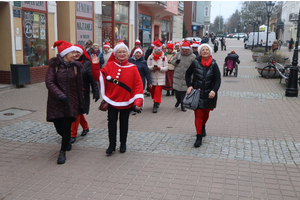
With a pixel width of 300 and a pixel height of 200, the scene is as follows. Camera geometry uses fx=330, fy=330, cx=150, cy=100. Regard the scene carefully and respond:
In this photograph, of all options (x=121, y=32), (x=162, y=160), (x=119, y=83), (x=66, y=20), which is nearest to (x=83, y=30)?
(x=66, y=20)

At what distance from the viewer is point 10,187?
13.4 feet

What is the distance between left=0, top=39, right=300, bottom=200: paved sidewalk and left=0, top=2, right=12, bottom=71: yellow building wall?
153 inches

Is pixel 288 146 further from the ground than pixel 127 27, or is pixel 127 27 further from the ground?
pixel 127 27

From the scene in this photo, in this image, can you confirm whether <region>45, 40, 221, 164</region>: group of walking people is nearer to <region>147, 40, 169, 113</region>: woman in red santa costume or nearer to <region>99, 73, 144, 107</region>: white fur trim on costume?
<region>99, 73, 144, 107</region>: white fur trim on costume

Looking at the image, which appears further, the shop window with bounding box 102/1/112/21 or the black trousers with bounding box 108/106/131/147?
the shop window with bounding box 102/1/112/21

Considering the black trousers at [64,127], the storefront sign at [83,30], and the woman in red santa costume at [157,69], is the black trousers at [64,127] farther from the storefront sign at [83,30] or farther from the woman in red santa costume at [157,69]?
the storefront sign at [83,30]

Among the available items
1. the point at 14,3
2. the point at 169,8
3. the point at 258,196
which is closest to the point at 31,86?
the point at 14,3

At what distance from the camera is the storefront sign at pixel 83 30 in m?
15.3

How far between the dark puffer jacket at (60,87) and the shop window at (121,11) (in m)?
15.4

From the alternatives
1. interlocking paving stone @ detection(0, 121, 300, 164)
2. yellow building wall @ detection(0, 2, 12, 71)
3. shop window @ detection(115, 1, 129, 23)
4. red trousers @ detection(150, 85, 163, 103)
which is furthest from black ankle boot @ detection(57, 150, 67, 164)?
shop window @ detection(115, 1, 129, 23)

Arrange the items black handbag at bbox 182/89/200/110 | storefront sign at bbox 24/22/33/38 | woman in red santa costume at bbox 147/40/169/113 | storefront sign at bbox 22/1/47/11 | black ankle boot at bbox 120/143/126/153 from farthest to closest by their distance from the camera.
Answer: storefront sign at bbox 24/22/33/38 < storefront sign at bbox 22/1/47/11 < woman in red santa costume at bbox 147/40/169/113 < black handbag at bbox 182/89/200/110 < black ankle boot at bbox 120/143/126/153

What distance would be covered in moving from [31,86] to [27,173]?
7819mm

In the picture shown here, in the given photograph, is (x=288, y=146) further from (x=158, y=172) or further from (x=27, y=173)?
(x=27, y=173)

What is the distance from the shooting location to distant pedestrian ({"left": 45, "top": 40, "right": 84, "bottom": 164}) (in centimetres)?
463
